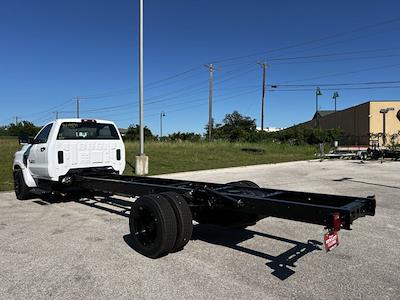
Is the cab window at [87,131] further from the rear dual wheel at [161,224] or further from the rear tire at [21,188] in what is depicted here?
the rear dual wheel at [161,224]

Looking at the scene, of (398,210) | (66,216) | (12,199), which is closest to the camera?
(66,216)

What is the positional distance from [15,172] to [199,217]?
21.3 feet

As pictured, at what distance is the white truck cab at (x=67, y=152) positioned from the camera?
29.0 ft

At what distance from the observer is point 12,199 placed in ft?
33.6

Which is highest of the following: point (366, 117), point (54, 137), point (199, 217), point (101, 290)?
point (366, 117)

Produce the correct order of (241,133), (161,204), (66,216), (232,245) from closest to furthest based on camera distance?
(161,204) → (232,245) → (66,216) → (241,133)

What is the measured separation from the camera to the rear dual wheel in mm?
4941

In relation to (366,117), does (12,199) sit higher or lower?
lower

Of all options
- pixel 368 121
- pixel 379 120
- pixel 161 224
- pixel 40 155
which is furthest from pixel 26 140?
pixel 379 120

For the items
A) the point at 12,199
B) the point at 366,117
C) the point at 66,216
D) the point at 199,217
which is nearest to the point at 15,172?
the point at 12,199

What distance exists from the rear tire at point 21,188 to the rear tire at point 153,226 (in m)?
5.34

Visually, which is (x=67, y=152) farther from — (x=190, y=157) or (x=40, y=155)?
(x=190, y=157)

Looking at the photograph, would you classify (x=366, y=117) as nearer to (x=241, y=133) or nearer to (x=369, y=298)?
(x=241, y=133)

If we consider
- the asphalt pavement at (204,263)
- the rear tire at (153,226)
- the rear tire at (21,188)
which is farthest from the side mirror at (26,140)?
the rear tire at (153,226)
